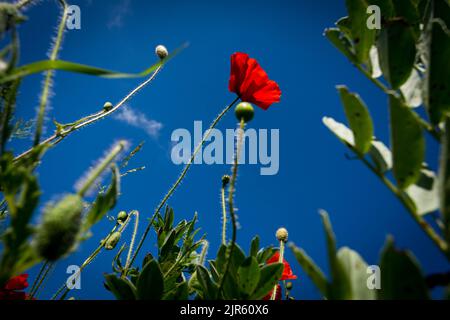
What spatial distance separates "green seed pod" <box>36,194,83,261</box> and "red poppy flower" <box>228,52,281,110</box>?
1.01 meters

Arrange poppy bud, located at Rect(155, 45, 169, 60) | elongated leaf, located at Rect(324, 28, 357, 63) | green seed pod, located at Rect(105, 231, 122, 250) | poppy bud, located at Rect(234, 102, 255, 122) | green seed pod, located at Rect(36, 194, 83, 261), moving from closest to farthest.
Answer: green seed pod, located at Rect(36, 194, 83, 261), elongated leaf, located at Rect(324, 28, 357, 63), poppy bud, located at Rect(234, 102, 255, 122), green seed pod, located at Rect(105, 231, 122, 250), poppy bud, located at Rect(155, 45, 169, 60)

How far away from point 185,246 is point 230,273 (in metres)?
0.59

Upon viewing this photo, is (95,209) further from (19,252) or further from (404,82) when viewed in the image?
(404,82)

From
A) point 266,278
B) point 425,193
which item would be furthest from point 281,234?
point 425,193

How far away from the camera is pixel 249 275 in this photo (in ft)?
2.21

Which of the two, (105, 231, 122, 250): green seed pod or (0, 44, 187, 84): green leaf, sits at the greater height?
(0, 44, 187, 84): green leaf

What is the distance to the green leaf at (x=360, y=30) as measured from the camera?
1.95 feet

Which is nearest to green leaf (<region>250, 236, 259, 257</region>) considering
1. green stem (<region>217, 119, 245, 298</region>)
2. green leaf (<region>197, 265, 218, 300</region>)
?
green leaf (<region>197, 265, 218, 300</region>)

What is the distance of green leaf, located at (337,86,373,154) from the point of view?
483 millimetres

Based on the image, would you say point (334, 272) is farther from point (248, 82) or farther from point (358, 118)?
point (248, 82)

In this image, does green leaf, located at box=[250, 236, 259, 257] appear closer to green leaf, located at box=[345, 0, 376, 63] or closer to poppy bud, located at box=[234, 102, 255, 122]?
poppy bud, located at box=[234, 102, 255, 122]

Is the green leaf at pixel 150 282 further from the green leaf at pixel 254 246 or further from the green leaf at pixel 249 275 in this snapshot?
the green leaf at pixel 254 246

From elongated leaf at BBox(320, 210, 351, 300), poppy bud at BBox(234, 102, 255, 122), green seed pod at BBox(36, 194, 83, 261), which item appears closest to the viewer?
elongated leaf at BBox(320, 210, 351, 300)
